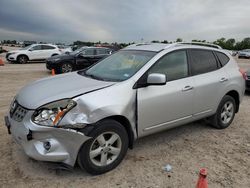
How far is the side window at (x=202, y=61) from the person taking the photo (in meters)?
4.02

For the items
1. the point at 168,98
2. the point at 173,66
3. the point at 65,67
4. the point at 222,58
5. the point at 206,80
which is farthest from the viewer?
the point at 65,67

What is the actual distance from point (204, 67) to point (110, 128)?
7.47ft

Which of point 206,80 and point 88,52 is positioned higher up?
point 88,52

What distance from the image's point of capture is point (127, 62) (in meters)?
3.76

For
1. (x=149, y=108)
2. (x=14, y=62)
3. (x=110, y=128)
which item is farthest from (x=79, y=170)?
(x=14, y=62)

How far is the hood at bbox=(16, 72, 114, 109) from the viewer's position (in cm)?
277

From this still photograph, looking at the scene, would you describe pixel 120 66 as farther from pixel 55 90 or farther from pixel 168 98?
pixel 55 90

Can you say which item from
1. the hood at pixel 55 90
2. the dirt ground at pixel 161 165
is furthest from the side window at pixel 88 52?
the hood at pixel 55 90

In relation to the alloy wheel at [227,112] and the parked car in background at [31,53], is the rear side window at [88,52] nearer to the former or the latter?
the parked car in background at [31,53]

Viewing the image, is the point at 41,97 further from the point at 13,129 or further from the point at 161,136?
the point at 161,136

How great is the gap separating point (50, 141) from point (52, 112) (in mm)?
329

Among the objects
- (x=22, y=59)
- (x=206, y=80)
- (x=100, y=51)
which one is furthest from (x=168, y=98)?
(x=22, y=59)

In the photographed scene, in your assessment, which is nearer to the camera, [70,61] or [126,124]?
[126,124]

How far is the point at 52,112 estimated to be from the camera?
8.74 ft
